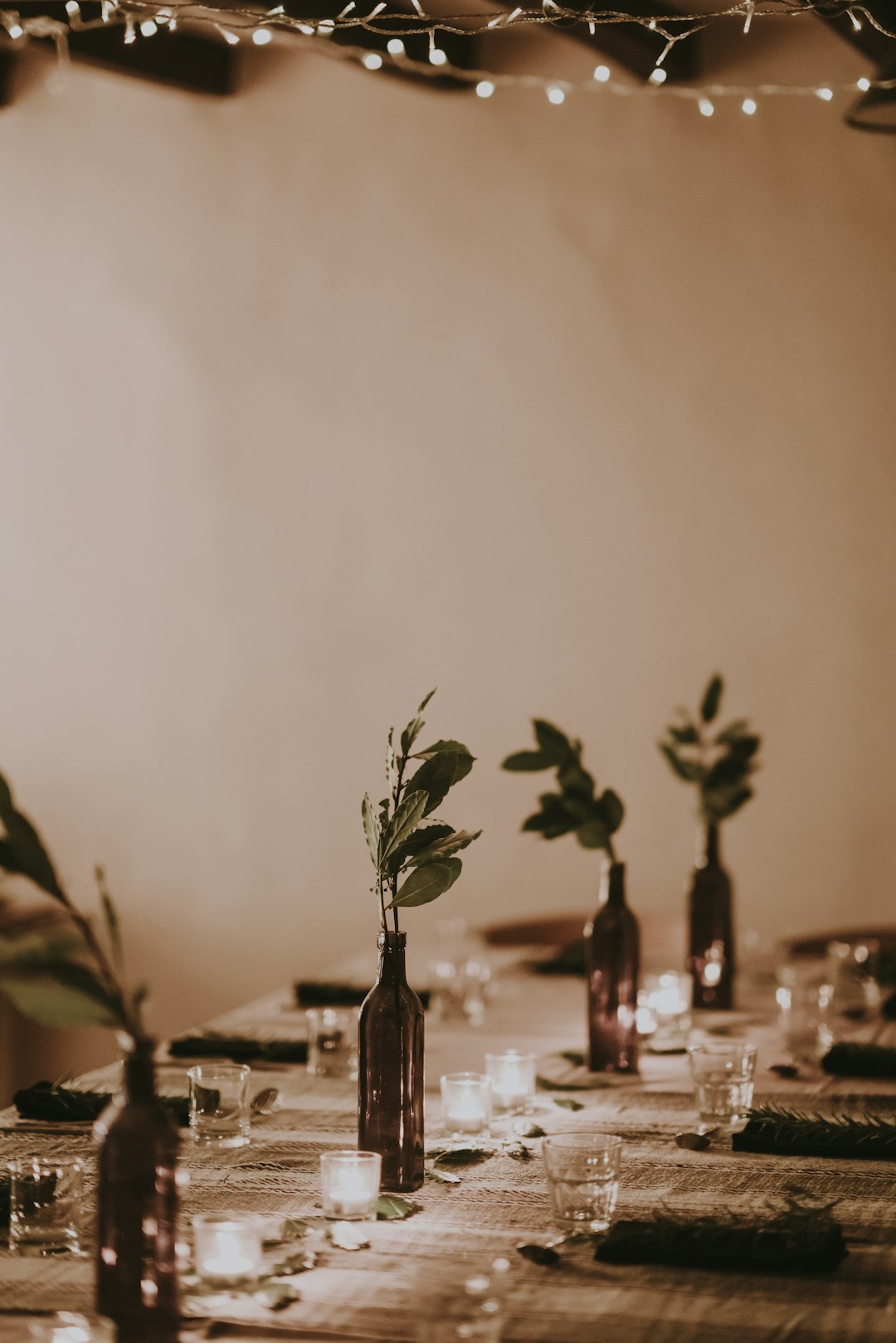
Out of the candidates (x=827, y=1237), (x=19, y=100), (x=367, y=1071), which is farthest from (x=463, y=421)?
(x=827, y=1237)

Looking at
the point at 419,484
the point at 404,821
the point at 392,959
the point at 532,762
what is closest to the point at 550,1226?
the point at 392,959

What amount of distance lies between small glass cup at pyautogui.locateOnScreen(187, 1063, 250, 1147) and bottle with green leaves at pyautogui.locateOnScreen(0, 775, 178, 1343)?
591 millimetres

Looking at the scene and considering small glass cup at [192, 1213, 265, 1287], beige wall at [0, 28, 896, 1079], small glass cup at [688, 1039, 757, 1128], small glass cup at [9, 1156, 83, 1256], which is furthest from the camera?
beige wall at [0, 28, 896, 1079]

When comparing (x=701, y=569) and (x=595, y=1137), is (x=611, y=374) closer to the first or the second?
(x=701, y=569)

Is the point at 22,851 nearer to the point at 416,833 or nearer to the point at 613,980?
the point at 416,833

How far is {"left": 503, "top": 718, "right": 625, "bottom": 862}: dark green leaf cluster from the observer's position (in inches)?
88.1

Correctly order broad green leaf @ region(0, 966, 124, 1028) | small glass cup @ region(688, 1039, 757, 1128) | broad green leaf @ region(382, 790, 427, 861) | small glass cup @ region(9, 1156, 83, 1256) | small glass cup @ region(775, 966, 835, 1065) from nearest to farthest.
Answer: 1. broad green leaf @ region(0, 966, 124, 1028)
2. small glass cup @ region(9, 1156, 83, 1256)
3. broad green leaf @ region(382, 790, 427, 861)
4. small glass cup @ region(688, 1039, 757, 1128)
5. small glass cup @ region(775, 966, 835, 1065)

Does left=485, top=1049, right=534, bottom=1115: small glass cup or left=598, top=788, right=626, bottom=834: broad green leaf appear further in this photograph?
left=598, top=788, right=626, bottom=834: broad green leaf

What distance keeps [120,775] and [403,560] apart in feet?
3.54

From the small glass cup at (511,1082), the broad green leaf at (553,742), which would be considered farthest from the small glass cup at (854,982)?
the small glass cup at (511,1082)

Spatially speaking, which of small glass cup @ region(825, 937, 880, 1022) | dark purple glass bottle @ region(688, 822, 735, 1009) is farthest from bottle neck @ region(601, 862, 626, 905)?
small glass cup @ region(825, 937, 880, 1022)

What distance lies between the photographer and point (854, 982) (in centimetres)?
273

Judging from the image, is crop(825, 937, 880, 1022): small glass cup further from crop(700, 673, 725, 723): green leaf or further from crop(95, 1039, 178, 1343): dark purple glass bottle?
crop(95, 1039, 178, 1343): dark purple glass bottle

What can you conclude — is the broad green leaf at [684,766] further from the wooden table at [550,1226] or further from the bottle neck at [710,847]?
the wooden table at [550,1226]
